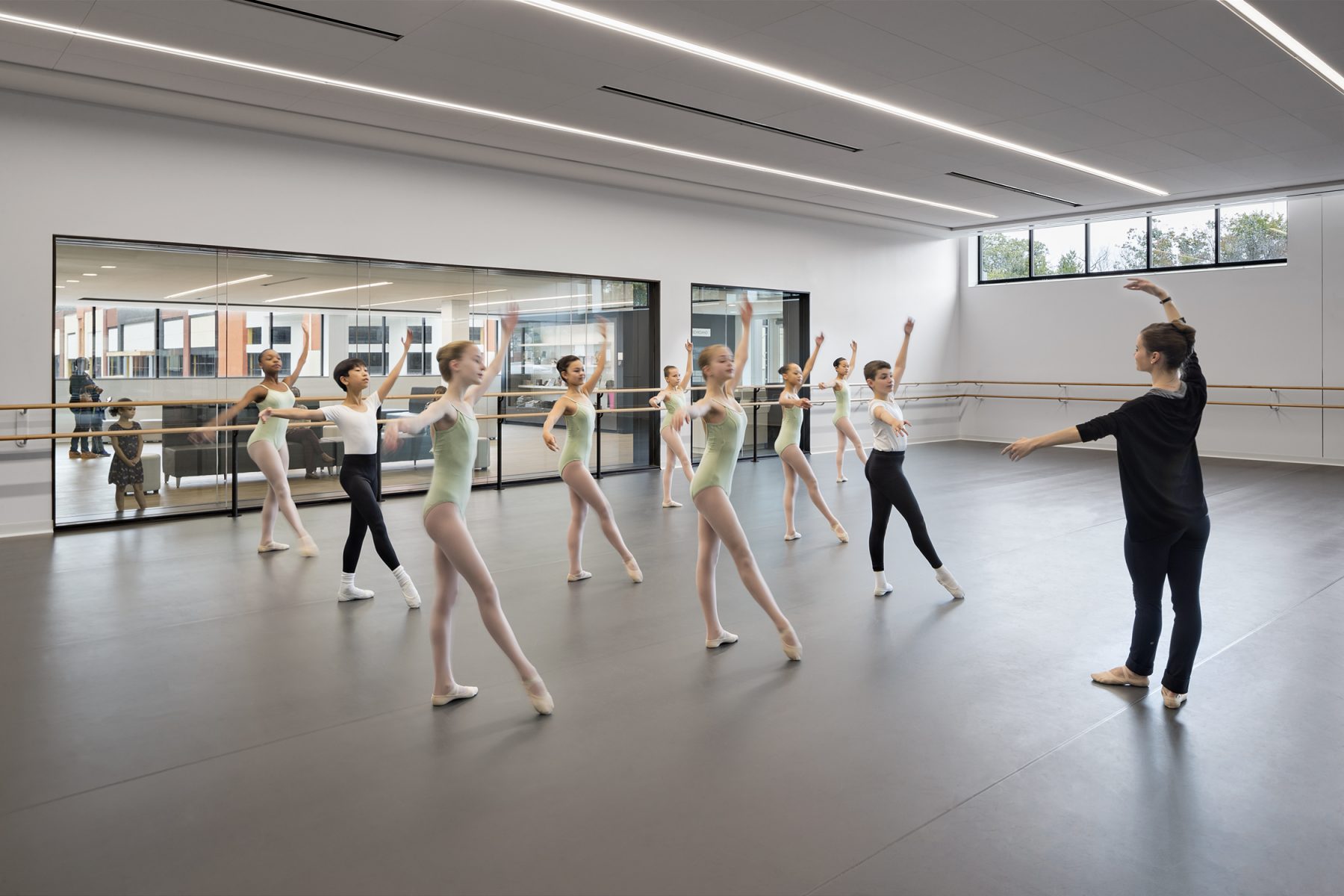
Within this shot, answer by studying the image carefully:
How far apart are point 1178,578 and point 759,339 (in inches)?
476

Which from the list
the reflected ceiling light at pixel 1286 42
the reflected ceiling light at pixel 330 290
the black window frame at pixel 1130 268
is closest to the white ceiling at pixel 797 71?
the reflected ceiling light at pixel 1286 42

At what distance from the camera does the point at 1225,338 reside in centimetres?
1502

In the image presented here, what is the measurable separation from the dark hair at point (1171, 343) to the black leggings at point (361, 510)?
439 centimetres

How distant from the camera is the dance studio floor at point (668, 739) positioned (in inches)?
109

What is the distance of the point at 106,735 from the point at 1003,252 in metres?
17.5

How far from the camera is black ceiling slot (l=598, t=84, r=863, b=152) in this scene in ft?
26.9

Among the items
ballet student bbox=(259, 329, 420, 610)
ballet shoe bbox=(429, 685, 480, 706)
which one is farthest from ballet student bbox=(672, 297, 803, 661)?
ballet student bbox=(259, 329, 420, 610)

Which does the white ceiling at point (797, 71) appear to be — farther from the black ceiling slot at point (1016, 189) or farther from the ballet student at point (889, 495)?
the ballet student at point (889, 495)

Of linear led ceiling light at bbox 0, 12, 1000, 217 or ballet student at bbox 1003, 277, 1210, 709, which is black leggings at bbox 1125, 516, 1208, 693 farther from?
linear led ceiling light at bbox 0, 12, 1000, 217

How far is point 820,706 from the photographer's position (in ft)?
13.3

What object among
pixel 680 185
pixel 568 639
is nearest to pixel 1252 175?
pixel 680 185

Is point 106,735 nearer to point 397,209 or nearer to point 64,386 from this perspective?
point 64,386

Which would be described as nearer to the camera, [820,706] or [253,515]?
[820,706]

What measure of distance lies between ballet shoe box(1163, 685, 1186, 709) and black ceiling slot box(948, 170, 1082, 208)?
9074 mm
